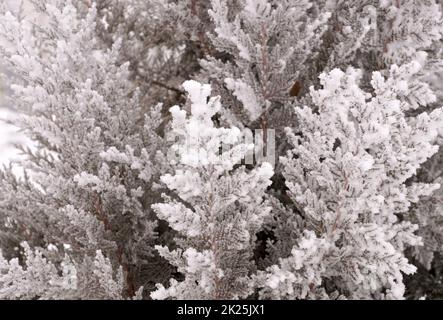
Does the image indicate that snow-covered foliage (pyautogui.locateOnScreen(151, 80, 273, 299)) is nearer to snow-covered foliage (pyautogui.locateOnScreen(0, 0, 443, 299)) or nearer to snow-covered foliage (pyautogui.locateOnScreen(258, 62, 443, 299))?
snow-covered foliage (pyautogui.locateOnScreen(0, 0, 443, 299))

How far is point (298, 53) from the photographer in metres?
3.14

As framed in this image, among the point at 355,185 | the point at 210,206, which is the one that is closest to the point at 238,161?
the point at 210,206

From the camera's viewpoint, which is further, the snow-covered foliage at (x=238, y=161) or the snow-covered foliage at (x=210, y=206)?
the snow-covered foliage at (x=238, y=161)

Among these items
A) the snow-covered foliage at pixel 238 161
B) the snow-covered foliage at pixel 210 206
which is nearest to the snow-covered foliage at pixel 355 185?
the snow-covered foliage at pixel 238 161

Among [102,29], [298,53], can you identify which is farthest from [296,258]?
[102,29]

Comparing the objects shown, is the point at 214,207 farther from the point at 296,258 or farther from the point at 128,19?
the point at 128,19

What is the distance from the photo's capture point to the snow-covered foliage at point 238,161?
7.43 ft

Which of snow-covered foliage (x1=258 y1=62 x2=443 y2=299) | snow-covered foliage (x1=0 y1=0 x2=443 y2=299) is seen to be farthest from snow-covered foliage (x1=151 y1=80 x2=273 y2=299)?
snow-covered foliage (x1=258 y1=62 x2=443 y2=299)

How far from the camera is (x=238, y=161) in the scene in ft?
8.16

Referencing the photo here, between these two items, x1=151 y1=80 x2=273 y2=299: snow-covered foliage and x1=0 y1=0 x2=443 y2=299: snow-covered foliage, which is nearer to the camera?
x1=151 y1=80 x2=273 y2=299: snow-covered foliage

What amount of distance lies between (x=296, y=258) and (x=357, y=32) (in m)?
1.71

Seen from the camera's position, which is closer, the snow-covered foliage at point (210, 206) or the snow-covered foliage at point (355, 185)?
the snow-covered foliage at point (210, 206)

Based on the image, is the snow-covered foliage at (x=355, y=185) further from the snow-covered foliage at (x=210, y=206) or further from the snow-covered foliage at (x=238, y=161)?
the snow-covered foliage at (x=210, y=206)

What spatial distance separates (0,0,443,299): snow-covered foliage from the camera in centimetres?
227
